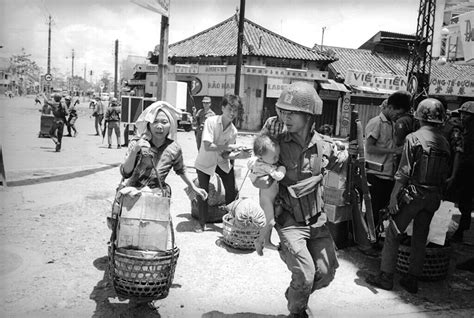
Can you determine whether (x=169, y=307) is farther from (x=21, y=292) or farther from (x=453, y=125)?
(x=453, y=125)

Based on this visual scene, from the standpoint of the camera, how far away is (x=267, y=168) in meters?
2.97

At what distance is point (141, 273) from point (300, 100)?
1.66 m

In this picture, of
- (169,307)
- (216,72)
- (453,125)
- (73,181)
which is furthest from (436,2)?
(216,72)

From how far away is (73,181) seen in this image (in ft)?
28.0

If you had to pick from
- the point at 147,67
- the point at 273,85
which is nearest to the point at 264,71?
the point at 273,85

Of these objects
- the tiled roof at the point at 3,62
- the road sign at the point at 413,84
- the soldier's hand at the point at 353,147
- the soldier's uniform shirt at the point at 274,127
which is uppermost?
the road sign at the point at 413,84

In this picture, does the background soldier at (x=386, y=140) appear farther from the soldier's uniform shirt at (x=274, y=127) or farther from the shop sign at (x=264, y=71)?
the shop sign at (x=264, y=71)

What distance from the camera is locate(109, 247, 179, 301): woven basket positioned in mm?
2986

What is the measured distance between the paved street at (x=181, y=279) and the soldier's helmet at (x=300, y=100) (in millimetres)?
1763

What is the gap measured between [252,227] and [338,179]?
4.00 ft

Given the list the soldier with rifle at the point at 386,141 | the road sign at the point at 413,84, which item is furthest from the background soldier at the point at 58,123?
the road sign at the point at 413,84

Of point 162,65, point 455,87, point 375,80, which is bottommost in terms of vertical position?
point 162,65

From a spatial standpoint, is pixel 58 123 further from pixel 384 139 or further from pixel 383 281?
pixel 383 281

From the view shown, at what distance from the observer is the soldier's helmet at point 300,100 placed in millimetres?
3016
